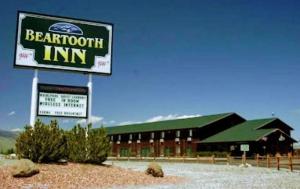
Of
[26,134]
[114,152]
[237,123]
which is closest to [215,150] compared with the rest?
[237,123]

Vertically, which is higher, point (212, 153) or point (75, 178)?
point (212, 153)

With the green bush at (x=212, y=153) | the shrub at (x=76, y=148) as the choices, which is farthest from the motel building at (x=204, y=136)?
the shrub at (x=76, y=148)

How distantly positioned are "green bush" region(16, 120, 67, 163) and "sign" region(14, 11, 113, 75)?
4832 mm

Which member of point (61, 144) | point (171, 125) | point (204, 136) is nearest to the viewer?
point (61, 144)

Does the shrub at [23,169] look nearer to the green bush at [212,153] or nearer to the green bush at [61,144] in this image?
the green bush at [61,144]

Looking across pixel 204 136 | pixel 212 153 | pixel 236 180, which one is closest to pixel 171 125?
pixel 204 136

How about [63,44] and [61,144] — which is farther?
[63,44]

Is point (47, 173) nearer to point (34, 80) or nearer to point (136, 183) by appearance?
point (136, 183)

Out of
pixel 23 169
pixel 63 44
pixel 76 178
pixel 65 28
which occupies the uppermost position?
pixel 65 28

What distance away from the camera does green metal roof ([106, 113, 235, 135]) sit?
7332 cm

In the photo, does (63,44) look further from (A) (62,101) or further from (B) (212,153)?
(B) (212,153)

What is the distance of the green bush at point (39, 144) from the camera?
21.4 metres

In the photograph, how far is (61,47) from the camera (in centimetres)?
2588

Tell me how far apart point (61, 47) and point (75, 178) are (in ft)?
32.0
